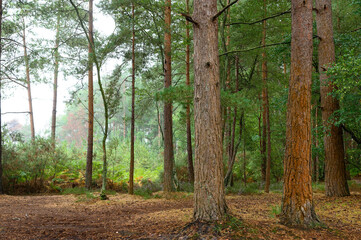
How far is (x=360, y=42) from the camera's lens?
7.47m

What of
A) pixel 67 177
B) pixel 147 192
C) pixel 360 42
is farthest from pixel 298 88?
pixel 67 177

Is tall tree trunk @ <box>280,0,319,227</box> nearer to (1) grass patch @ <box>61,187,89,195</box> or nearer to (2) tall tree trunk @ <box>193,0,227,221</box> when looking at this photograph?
(2) tall tree trunk @ <box>193,0,227,221</box>

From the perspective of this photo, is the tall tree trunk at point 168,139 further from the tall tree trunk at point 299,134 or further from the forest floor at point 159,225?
the tall tree trunk at point 299,134

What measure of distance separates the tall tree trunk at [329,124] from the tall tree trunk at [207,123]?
4.78 m

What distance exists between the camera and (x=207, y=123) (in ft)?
13.2

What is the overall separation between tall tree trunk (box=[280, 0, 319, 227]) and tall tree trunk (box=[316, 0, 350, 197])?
337 centimetres

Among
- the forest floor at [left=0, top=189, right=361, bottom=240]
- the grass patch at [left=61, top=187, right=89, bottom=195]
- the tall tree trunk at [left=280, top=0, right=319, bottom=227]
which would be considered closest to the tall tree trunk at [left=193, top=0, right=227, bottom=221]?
the forest floor at [left=0, top=189, right=361, bottom=240]

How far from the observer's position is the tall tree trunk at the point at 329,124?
7.62 metres

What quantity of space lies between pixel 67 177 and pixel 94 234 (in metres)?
8.51

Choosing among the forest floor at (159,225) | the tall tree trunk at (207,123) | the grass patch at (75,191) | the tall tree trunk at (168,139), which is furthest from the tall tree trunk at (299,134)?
the grass patch at (75,191)

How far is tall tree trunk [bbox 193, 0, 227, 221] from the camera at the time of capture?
155 inches

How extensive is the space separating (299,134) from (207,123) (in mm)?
1583

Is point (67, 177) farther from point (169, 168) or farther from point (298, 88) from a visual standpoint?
point (298, 88)

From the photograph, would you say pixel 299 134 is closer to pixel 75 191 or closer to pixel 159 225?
pixel 159 225
